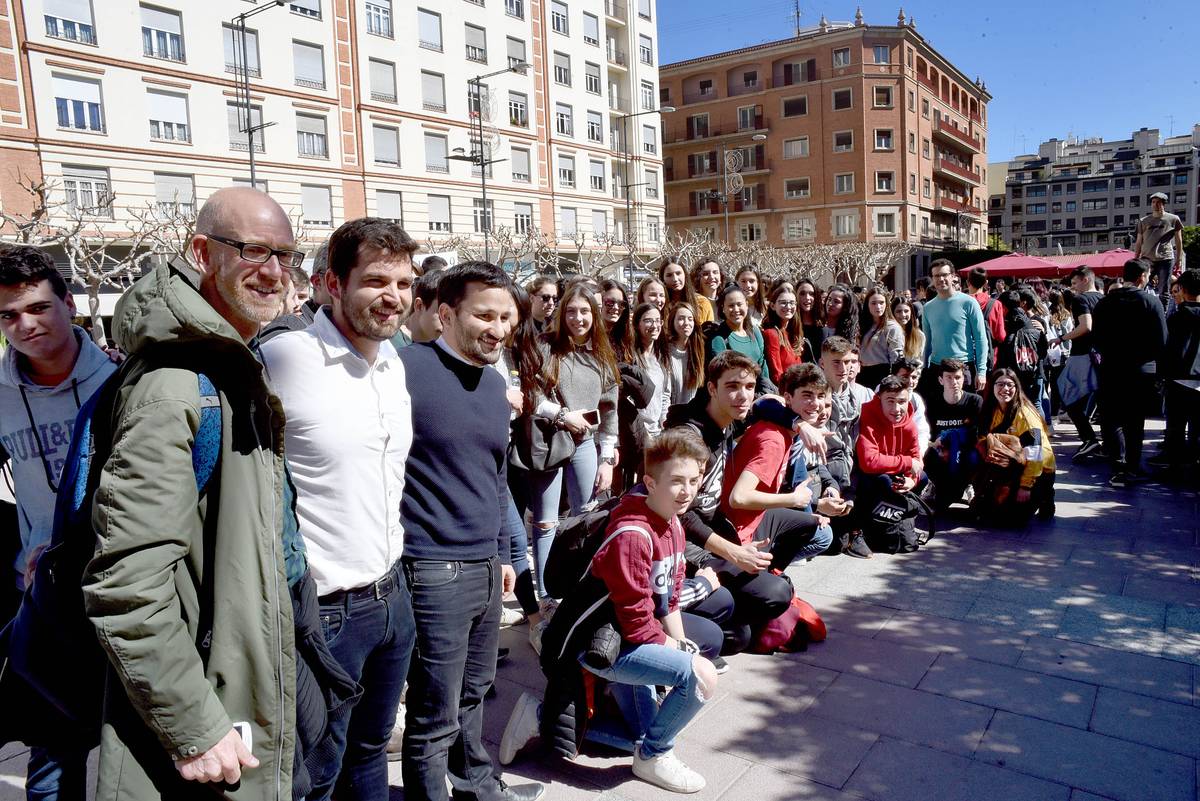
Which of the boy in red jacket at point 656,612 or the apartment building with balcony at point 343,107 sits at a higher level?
the apartment building with balcony at point 343,107

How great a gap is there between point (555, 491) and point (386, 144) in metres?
31.4

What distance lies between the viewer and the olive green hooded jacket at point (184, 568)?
151 centimetres

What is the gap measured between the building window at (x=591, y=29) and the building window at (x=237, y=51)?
18.7 meters

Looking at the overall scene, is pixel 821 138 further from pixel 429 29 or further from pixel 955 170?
pixel 429 29

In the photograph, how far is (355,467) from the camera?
225cm

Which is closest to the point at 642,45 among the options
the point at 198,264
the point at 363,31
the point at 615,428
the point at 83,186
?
the point at 363,31

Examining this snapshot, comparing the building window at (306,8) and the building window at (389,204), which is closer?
the building window at (306,8)

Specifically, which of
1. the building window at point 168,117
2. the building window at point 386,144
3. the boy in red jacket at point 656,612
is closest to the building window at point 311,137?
the building window at point 386,144

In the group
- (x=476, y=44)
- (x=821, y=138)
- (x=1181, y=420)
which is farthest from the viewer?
(x=821, y=138)

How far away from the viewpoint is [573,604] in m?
3.24

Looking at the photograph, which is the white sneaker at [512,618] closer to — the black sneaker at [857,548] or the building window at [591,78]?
the black sneaker at [857,548]

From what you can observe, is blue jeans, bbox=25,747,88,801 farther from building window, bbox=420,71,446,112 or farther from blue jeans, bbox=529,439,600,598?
building window, bbox=420,71,446,112

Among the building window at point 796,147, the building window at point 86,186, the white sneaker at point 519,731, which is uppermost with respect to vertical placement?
the building window at point 796,147

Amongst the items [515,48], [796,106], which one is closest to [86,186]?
[515,48]
